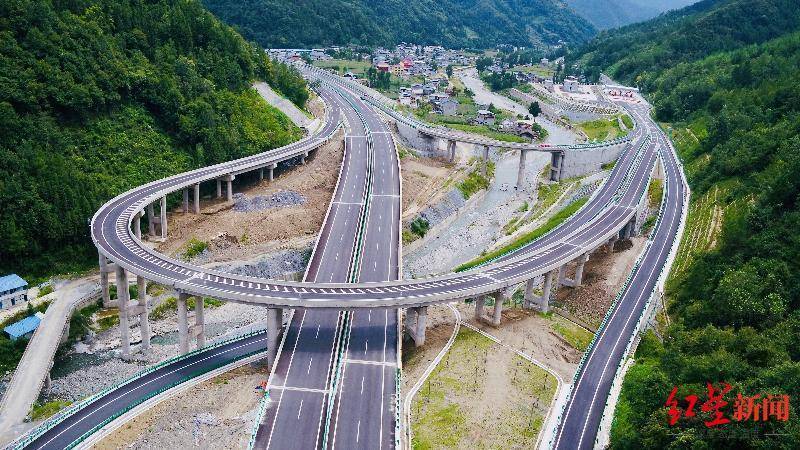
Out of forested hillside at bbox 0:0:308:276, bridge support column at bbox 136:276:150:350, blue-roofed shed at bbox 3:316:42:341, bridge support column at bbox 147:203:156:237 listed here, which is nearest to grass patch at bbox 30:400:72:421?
blue-roofed shed at bbox 3:316:42:341

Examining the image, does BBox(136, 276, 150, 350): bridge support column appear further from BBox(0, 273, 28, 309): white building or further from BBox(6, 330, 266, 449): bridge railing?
BBox(0, 273, 28, 309): white building

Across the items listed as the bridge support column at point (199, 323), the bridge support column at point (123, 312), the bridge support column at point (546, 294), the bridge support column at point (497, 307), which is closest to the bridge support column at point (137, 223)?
the bridge support column at point (123, 312)

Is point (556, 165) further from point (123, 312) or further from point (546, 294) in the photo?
point (123, 312)

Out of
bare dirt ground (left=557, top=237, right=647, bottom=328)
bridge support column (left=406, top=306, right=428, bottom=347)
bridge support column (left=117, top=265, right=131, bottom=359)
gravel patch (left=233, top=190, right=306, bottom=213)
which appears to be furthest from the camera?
gravel patch (left=233, top=190, right=306, bottom=213)

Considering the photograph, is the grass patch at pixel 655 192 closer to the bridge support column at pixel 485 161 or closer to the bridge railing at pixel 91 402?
the bridge support column at pixel 485 161

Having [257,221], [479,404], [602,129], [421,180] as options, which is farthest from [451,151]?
[479,404]

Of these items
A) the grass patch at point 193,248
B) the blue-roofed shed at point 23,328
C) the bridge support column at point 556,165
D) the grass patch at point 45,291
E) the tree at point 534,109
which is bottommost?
the blue-roofed shed at point 23,328
